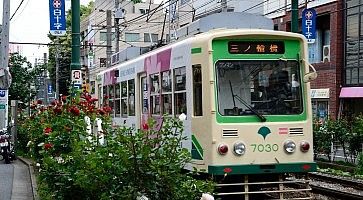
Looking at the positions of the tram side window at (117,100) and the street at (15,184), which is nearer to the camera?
the street at (15,184)

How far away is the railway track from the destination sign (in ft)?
12.6

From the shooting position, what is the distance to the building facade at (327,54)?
30844 mm

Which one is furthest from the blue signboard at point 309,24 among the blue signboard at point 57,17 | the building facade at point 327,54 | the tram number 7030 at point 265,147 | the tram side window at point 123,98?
the tram number 7030 at point 265,147

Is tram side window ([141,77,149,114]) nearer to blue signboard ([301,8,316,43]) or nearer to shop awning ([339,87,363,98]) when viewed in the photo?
blue signboard ([301,8,316,43])

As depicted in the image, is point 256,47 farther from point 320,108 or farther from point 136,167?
point 320,108

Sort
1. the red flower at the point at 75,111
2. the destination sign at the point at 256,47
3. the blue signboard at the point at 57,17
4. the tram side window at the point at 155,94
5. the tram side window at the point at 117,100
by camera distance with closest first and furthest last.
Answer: the red flower at the point at 75,111
the destination sign at the point at 256,47
the tram side window at the point at 155,94
the tram side window at the point at 117,100
the blue signboard at the point at 57,17

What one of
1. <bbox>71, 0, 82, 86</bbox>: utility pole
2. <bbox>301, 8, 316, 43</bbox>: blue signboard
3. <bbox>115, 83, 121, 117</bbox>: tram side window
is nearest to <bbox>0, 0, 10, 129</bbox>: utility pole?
<bbox>115, 83, 121, 117</bbox>: tram side window

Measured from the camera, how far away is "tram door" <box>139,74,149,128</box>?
13190 millimetres

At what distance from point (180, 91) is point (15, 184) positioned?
4.65 meters

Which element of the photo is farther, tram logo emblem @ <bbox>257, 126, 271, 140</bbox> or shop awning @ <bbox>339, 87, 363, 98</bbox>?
shop awning @ <bbox>339, 87, 363, 98</bbox>

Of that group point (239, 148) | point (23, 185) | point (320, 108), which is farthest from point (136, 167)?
point (320, 108)

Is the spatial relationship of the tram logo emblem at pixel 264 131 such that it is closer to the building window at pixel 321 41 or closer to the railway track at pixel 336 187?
the railway track at pixel 336 187

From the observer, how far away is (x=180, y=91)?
11.0 m

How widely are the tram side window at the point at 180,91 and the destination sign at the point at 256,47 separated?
1.08 meters
